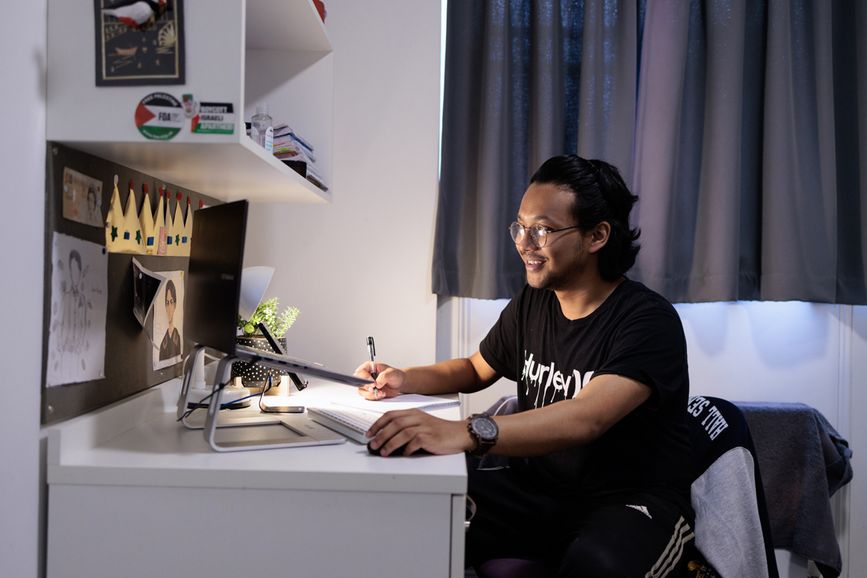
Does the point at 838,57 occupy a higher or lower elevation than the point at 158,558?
higher

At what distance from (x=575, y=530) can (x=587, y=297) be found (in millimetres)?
542

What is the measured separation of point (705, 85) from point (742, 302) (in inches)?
29.3

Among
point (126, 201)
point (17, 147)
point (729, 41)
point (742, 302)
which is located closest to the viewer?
point (17, 147)

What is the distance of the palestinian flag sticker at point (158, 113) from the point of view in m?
1.18

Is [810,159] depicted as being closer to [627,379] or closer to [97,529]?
[627,379]

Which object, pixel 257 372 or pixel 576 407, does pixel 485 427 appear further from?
pixel 257 372

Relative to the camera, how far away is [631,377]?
1.49m

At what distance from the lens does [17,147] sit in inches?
43.3

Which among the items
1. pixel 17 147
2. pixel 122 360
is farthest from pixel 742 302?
pixel 17 147

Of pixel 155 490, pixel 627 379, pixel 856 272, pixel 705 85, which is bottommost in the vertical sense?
pixel 155 490

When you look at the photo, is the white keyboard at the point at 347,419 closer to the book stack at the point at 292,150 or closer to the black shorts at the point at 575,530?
the black shorts at the point at 575,530

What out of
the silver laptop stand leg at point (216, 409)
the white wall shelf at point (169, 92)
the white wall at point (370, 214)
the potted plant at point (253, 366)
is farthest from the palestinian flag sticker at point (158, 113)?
the white wall at point (370, 214)

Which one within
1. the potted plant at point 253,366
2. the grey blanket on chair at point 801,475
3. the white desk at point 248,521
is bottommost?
the grey blanket on chair at point 801,475

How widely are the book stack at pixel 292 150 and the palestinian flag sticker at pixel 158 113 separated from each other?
1.90ft
